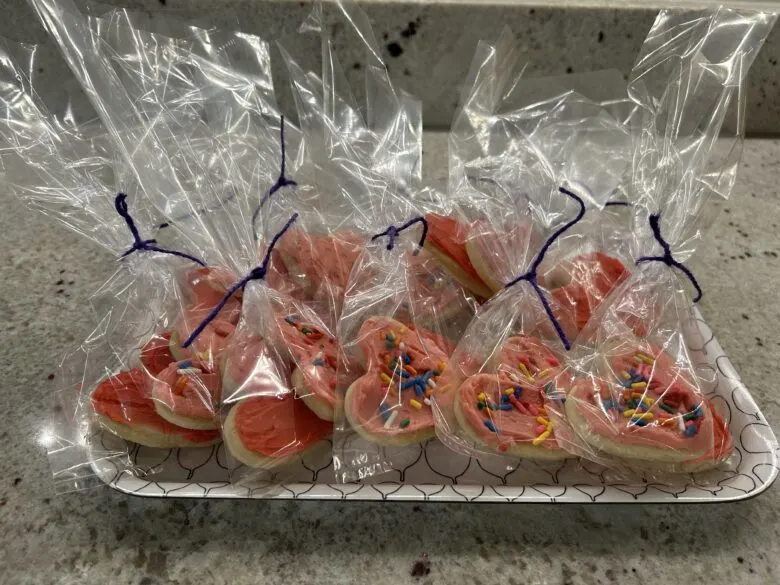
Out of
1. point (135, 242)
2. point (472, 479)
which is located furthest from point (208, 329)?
point (472, 479)

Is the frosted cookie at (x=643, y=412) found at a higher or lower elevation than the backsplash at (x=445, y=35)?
lower

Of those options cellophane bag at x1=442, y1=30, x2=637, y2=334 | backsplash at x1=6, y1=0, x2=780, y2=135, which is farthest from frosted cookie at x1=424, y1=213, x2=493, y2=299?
backsplash at x1=6, y1=0, x2=780, y2=135

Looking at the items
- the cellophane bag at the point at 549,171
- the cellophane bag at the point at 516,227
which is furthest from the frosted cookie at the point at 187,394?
the cellophane bag at the point at 549,171

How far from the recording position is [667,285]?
838 millimetres

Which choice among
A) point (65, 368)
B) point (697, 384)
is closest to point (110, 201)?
point (65, 368)

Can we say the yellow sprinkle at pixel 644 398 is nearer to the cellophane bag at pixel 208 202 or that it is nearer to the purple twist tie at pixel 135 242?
the cellophane bag at pixel 208 202

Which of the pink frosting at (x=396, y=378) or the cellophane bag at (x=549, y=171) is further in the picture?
the cellophane bag at (x=549, y=171)

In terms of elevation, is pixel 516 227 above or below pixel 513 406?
above

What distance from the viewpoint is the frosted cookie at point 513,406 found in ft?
2.30

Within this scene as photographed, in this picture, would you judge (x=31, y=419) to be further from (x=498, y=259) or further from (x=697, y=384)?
(x=697, y=384)

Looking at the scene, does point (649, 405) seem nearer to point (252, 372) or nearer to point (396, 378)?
point (396, 378)

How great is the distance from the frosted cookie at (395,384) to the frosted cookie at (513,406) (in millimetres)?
40

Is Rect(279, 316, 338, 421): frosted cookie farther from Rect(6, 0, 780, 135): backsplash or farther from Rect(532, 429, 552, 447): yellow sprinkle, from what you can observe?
Rect(6, 0, 780, 135): backsplash

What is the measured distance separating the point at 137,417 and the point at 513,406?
44 centimetres
